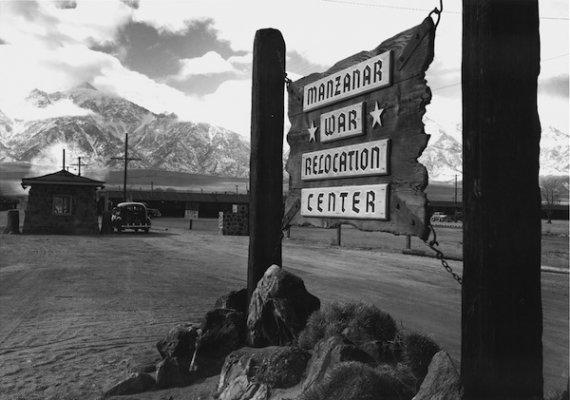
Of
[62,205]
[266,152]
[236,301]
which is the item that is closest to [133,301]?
[236,301]

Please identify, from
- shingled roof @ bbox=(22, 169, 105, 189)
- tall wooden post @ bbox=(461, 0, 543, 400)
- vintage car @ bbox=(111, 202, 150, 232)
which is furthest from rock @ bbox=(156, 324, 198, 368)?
vintage car @ bbox=(111, 202, 150, 232)

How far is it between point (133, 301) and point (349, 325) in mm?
4980

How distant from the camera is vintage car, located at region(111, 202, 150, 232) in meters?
27.4

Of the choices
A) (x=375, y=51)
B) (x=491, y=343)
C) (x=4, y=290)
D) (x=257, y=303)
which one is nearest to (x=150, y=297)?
(x=4, y=290)

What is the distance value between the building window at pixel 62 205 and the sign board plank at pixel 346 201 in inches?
957

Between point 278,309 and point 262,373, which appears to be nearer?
point 262,373

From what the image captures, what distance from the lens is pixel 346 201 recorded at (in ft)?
11.7

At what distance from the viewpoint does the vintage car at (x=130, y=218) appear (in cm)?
2744

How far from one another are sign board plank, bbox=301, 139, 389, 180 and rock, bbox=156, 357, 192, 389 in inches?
74.0

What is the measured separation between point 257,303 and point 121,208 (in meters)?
25.9

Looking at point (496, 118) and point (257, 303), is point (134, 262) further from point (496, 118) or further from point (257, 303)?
point (496, 118)

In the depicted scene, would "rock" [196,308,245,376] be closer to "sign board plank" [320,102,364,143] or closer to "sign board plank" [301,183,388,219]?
"sign board plank" [301,183,388,219]

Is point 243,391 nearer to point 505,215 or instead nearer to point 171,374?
point 171,374

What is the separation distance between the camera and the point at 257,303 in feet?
12.8
